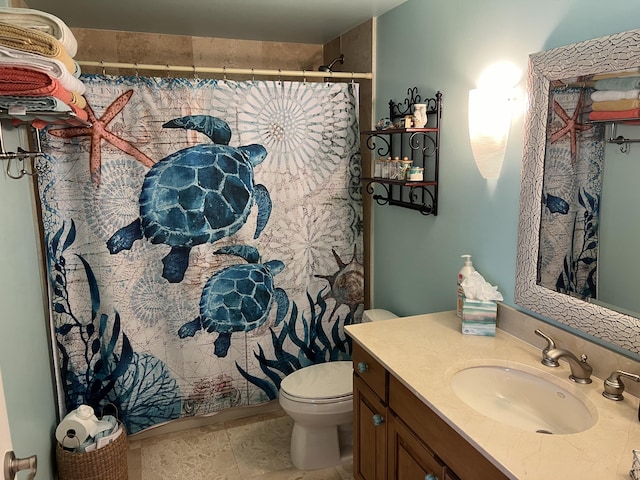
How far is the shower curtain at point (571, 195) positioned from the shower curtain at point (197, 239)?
4.38ft

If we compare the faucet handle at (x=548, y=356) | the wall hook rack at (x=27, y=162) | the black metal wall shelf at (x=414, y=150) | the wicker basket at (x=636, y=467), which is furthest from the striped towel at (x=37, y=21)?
the wicker basket at (x=636, y=467)

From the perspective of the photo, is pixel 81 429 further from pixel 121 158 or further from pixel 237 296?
pixel 121 158

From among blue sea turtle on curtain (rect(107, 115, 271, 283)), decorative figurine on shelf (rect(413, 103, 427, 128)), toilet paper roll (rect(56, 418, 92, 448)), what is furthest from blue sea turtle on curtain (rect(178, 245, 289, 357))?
decorative figurine on shelf (rect(413, 103, 427, 128))

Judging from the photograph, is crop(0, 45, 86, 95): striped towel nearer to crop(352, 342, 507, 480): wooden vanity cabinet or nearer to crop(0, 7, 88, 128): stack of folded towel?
crop(0, 7, 88, 128): stack of folded towel

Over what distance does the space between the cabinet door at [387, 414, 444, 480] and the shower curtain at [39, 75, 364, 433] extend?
126 centimetres

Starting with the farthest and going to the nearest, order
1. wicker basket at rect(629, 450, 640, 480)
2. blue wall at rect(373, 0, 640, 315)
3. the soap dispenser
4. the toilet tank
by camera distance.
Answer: the toilet tank → the soap dispenser → blue wall at rect(373, 0, 640, 315) → wicker basket at rect(629, 450, 640, 480)

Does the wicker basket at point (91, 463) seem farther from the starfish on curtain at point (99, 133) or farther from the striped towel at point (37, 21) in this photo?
the striped towel at point (37, 21)

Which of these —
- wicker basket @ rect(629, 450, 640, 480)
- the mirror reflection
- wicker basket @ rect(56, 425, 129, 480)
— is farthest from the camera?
wicker basket @ rect(56, 425, 129, 480)

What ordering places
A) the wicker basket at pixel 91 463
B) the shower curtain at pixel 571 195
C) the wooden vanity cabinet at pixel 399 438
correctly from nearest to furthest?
1. the wooden vanity cabinet at pixel 399 438
2. the shower curtain at pixel 571 195
3. the wicker basket at pixel 91 463

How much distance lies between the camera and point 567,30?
1530mm

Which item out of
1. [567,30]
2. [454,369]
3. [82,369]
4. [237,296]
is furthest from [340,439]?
[567,30]

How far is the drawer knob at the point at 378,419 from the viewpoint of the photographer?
5.80 ft

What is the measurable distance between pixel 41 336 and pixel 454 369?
1814 millimetres

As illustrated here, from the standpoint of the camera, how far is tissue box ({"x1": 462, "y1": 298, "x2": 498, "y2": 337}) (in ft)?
6.01
